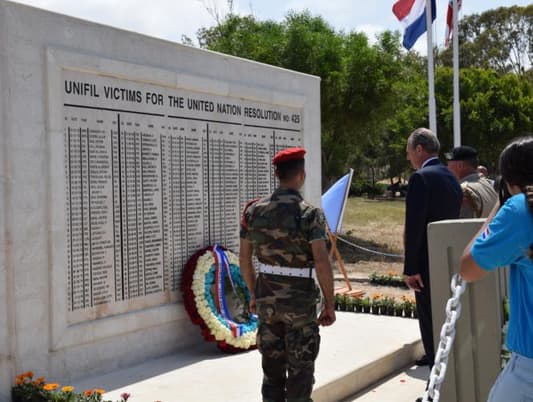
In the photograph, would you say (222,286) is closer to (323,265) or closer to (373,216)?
(323,265)

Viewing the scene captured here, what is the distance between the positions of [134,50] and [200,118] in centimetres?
99

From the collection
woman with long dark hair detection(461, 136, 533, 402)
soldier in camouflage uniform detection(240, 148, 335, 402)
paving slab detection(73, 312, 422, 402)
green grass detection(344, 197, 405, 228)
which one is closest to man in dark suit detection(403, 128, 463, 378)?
paving slab detection(73, 312, 422, 402)

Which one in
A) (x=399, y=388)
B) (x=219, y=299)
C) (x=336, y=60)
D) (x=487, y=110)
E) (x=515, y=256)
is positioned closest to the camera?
(x=515, y=256)

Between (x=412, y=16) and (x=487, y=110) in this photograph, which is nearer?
(x=412, y=16)

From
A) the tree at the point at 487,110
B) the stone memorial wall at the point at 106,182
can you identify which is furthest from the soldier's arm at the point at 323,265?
the tree at the point at 487,110

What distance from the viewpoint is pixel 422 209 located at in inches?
196

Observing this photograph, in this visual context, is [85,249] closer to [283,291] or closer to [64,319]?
[64,319]

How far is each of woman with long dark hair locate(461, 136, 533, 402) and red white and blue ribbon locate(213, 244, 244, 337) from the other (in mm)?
3672

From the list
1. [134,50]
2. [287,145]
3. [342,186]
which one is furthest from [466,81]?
[134,50]

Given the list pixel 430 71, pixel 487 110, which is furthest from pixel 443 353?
pixel 487 110

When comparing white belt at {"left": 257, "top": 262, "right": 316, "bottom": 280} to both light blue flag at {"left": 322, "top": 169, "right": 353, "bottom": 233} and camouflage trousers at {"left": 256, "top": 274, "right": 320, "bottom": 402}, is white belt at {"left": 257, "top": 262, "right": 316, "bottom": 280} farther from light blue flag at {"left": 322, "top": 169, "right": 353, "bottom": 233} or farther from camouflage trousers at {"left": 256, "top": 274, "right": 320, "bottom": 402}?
light blue flag at {"left": 322, "top": 169, "right": 353, "bottom": 233}

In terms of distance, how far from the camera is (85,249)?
528 centimetres

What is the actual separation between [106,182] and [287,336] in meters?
2.31

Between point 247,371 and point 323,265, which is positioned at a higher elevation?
point 323,265
